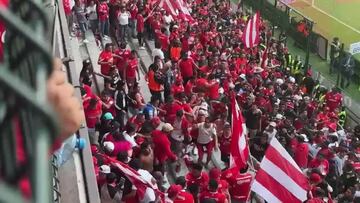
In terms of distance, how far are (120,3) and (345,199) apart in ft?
32.0

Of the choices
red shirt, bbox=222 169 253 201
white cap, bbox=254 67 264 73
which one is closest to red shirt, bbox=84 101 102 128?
red shirt, bbox=222 169 253 201

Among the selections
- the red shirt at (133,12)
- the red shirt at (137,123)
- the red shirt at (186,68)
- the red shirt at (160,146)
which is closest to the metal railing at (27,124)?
the red shirt at (160,146)

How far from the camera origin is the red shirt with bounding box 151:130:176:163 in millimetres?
9031

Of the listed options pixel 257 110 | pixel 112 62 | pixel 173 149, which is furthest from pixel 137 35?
pixel 173 149

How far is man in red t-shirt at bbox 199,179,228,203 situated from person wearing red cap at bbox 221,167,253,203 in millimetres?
1058

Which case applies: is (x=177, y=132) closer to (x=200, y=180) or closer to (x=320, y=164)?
(x=200, y=180)

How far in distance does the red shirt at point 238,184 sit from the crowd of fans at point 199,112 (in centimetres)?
1

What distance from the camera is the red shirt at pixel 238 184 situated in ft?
28.2

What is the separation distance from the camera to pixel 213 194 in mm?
7492

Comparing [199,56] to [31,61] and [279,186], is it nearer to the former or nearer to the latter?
[279,186]

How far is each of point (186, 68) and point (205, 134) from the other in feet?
13.2

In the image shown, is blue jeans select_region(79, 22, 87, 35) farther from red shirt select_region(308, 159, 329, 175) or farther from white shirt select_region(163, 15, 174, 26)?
red shirt select_region(308, 159, 329, 175)

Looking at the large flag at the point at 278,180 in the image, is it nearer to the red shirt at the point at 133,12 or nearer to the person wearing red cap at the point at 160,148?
the person wearing red cap at the point at 160,148

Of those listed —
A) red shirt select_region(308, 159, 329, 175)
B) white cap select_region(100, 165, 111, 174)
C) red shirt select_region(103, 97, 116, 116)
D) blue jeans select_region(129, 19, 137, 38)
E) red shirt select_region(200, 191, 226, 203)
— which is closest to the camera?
red shirt select_region(200, 191, 226, 203)
